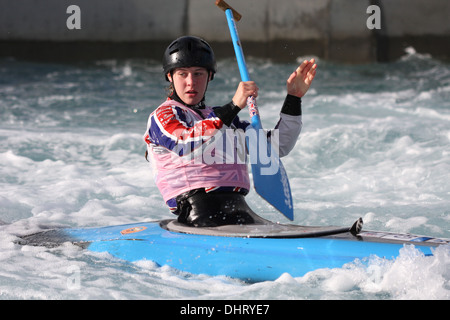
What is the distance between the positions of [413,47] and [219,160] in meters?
9.48

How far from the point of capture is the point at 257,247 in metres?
2.98

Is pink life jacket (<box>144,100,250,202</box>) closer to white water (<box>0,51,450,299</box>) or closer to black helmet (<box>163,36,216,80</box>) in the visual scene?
black helmet (<box>163,36,216,80</box>)

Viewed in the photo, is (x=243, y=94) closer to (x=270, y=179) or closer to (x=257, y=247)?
(x=270, y=179)

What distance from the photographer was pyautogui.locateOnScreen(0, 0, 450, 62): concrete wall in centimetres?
1148

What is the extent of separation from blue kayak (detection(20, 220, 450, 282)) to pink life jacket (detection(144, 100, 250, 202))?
0.20 m

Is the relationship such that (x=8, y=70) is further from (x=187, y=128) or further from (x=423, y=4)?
(x=187, y=128)

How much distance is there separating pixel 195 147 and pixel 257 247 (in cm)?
49

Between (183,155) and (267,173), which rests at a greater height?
(183,155)

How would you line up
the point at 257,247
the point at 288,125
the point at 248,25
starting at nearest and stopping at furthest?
the point at 257,247, the point at 288,125, the point at 248,25

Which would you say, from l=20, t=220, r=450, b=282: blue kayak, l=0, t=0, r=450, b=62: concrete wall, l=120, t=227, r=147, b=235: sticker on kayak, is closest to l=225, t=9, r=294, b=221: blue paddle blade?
l=20, t=220, r=450, b=282: blue kayak

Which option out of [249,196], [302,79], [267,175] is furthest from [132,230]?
[249,196]

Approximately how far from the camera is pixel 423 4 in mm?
11562

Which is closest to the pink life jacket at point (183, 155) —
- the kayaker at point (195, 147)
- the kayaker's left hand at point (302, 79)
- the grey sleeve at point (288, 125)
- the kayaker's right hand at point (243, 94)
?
the kayaker at point (195, 147)

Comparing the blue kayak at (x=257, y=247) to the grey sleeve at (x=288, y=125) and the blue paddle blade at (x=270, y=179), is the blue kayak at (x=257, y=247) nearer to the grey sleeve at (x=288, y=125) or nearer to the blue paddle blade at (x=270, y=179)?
the blue paddle blade at (x=270, y=179)
